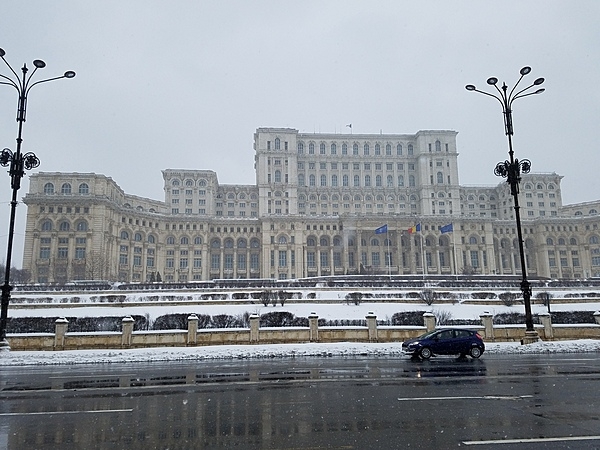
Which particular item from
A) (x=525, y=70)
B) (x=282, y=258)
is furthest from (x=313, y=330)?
(x=282, y=258)

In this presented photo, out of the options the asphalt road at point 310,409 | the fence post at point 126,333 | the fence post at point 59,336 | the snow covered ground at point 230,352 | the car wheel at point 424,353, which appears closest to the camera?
the asphalt road at point 310,409

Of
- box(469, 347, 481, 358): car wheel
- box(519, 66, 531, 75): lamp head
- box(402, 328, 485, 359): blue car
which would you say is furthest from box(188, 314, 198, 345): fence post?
box(519, 66, 531, 75): lamp head

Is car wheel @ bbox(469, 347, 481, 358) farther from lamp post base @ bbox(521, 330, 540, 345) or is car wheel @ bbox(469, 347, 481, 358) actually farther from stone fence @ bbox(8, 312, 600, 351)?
stone fence @ bbox(8, 312, 600, 351)

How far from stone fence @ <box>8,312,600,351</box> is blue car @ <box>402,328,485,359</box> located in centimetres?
697

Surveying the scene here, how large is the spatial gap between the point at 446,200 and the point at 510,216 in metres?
21.6

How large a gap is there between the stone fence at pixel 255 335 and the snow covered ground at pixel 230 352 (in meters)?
1.44

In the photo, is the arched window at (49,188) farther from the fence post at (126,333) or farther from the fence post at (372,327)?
the fence post at (372,327)

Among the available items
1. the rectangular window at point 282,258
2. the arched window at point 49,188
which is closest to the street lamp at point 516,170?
the rectangular window at point 282,258

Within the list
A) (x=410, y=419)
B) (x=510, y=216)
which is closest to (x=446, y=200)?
(x=510, y=216)

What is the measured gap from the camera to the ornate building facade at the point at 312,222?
97562mm

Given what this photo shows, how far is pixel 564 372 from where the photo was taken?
47.2 ft

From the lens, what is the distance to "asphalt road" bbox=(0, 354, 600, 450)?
693cm

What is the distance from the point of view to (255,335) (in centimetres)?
2627

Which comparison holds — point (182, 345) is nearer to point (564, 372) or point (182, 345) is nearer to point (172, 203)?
point (564, 372)
